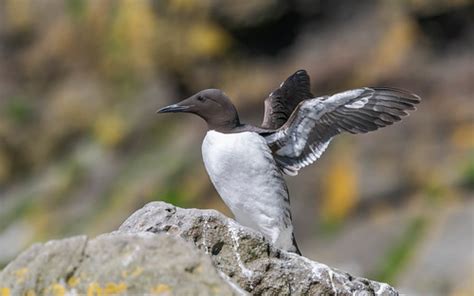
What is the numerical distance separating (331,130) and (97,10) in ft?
38.0

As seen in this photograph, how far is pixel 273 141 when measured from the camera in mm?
8734

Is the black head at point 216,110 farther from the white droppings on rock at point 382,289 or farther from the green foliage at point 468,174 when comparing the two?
the green foliage at point 468,174

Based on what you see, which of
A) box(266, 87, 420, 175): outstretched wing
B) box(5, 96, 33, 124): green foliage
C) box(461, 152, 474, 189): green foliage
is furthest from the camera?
box(5, 96, 33, 124): green foliage

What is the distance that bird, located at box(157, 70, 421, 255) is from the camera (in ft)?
27.5

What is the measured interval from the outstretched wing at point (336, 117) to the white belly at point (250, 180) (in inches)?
10.9

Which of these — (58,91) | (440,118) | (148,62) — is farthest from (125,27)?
(440,118)

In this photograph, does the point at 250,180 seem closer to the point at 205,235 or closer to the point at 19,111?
the point at 205,235

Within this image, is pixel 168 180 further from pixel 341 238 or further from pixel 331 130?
pixel 331 130

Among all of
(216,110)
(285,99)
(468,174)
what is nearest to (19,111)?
(468,174)

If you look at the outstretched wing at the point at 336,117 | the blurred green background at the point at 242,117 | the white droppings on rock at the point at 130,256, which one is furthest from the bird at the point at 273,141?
the blurred green background at the point at 242,117

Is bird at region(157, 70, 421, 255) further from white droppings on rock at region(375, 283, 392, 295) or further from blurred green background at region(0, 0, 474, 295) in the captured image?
blurred green background at region(0, 0, 474, 295)

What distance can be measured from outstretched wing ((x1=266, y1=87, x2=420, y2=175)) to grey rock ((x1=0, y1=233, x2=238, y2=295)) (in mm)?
3546

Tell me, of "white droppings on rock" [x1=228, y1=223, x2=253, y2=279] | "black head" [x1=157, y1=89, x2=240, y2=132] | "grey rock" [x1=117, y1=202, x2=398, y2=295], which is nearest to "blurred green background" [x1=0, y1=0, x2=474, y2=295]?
"black head" [x1=157, y1=89, x2=240, y2=132]

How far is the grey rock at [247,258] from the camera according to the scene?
6.38 metres
